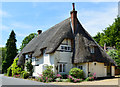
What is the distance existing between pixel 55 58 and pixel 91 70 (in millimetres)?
5382

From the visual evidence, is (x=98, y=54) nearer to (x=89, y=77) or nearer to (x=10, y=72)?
(x=89, y=77)

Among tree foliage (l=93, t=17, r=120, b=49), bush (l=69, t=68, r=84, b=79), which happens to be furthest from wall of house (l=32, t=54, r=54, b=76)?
tree foliage (l=93, t=17, r=120, b=49)

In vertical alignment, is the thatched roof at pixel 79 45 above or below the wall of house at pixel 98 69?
above

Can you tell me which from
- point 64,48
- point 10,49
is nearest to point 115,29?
point 64,48

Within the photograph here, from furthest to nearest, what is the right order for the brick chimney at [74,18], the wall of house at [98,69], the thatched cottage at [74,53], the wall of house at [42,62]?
1. the brick chimney at [74,18]
2. the wall of house at [42,62]
3. the wall of house at [98,69]
4. the thatched cottage at [74,53]

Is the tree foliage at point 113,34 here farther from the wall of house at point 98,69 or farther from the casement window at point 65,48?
the casement window at point 65,48

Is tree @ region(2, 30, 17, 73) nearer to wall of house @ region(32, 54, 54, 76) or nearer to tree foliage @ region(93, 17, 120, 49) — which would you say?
wall of house @ region(32, 54, 54, 76)

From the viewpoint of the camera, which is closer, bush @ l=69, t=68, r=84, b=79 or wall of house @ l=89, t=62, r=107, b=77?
bush @ l=69, t=68, r=84, b=79

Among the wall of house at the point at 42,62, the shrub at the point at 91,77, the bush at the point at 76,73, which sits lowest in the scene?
the shrub at the point at 91,77

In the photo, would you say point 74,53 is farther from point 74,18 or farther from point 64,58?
point 74,18

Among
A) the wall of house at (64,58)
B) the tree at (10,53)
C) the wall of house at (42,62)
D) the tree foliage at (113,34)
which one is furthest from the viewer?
the tree at (10,53)

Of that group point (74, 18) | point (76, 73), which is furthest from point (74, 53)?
point (74, 18)

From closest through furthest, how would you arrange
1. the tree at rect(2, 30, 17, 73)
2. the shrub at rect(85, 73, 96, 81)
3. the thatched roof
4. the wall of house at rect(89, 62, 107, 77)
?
the shrub at rect(85, 73, 96, 81)
the thatched roof
the wall of house at rect(89, 62, 107, 77)
the tree at rect(2, 30, 17, 73)

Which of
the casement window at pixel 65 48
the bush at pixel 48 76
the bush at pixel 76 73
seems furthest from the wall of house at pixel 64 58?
the bush at pixel 76 73
